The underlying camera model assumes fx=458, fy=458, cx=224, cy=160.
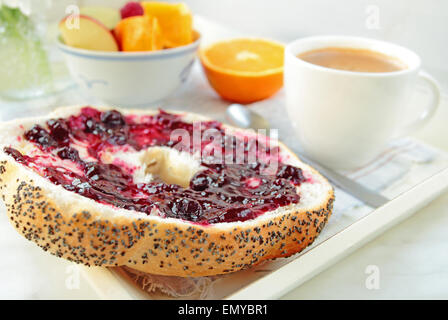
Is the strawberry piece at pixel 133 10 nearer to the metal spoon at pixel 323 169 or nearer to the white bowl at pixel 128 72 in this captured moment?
the white bowl at pixel 128 72

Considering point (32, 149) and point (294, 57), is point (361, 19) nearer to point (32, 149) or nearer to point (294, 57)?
point (294, 57)

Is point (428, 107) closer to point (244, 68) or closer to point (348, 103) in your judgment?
point (348, 103)

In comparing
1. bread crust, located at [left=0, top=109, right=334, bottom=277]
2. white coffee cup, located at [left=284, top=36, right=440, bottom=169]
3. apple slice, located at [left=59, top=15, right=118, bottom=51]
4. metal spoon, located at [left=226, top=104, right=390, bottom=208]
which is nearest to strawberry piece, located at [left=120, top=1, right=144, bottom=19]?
apple slice, located at [left=59, top=15, right=118, bottom=51]

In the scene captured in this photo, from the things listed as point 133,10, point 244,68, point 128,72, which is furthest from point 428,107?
point 133,10

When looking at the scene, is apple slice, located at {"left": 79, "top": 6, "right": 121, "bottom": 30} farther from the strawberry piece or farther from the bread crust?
the bread crust

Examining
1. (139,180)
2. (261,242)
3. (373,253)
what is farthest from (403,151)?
(139,180)

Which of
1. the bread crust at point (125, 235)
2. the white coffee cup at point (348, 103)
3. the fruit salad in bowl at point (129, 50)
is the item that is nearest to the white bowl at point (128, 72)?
the fruit salad in bowl at point (129, 50)
